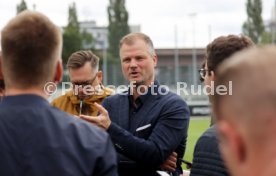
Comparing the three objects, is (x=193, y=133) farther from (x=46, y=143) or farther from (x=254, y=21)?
(x=254, y=21)

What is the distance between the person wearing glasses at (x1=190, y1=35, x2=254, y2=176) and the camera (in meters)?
3.04

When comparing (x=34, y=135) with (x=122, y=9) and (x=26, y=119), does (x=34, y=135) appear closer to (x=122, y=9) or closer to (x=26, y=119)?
(x=26, y=119)

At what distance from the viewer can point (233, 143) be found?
143 centimetres

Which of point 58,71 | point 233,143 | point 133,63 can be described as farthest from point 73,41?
point 233,143

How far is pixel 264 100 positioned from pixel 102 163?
1.19 metres

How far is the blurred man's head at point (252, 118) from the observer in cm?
139

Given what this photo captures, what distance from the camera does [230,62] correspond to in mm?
1544

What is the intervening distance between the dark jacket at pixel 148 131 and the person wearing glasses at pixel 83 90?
76 cm

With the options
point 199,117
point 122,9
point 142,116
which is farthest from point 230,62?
point 122,9

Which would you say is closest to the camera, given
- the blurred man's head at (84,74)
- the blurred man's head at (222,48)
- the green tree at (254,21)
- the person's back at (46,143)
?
the person's back at (46,143)

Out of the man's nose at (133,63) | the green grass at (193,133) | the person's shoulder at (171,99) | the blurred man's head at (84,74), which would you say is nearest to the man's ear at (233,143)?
the person's shoulder at (171,99)

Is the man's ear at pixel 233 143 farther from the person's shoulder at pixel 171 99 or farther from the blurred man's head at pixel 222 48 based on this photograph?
the person's shoulder at pixel 171 99

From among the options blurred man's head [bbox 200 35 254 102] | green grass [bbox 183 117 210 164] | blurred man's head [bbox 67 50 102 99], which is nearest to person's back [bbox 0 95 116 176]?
blurred man's head [bbox 200 35 254 102]

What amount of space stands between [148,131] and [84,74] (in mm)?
1464
